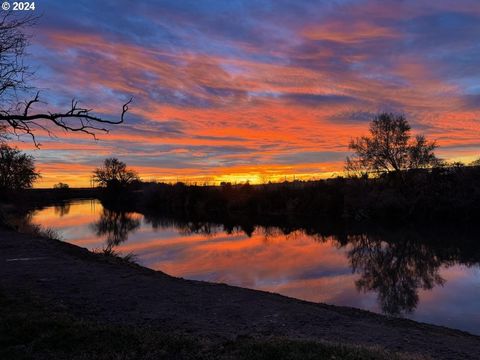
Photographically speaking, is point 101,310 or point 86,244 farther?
point 86,244

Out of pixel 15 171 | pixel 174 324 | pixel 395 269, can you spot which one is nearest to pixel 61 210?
pixel 15 171

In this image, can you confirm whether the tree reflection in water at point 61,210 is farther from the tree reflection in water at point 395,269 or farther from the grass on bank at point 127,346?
the grass on bank at point 127,346

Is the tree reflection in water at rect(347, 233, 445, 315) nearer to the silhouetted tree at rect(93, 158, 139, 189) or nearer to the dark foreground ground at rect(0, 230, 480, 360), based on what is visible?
the dark foreground ground at rect(0, 230, 480, 360)

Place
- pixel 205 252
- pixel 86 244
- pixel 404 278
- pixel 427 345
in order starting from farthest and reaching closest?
pixel 86 244 → pixel 205 252 → pixel 404 278 → pixel 427 345

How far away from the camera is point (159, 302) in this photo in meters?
9.53

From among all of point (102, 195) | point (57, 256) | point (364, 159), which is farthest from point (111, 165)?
point (57, 256)

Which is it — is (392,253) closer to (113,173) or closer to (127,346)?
(127,346)

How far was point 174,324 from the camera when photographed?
7.80 metres

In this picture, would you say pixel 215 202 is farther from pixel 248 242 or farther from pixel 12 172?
pixel 248 242

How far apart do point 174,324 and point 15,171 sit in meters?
43.6

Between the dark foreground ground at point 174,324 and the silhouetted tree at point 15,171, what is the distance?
103ft

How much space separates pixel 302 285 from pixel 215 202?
4628cm

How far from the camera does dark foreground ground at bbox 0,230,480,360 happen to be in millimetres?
5941

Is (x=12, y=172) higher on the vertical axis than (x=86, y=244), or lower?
higher
